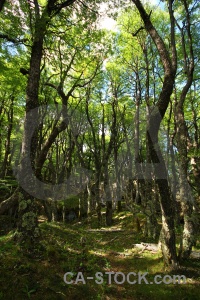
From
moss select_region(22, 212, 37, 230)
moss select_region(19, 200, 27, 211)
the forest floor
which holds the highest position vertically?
moss select_region(19, 200, 27, 211)

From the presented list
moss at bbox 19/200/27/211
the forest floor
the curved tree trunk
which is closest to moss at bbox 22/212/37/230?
moss at bbox 19/200/27/211

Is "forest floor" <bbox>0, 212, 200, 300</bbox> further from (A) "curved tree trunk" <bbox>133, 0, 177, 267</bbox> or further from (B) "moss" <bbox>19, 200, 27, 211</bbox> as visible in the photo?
(B) "moss" <bbox>19, 200, 27, 211</bbox>

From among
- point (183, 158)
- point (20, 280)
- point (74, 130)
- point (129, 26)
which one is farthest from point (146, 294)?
point (129, 26)

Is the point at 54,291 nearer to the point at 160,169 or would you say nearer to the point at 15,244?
the point at 15,244

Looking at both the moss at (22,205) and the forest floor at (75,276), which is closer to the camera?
the forest floor at (75,276)

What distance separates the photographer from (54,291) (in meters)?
4.48

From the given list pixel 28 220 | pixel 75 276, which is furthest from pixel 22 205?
pixel 75 276

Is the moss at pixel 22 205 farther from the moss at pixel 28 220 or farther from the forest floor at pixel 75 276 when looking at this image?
the forest floor at pixel 75 276

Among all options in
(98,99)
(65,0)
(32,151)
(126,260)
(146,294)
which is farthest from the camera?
(98,99)

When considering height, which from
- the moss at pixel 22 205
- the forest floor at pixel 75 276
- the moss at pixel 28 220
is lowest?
the forest floor at pixel 75 276

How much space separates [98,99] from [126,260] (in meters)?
13.9

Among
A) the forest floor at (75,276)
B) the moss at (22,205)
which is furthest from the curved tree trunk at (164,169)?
the moss at (22,205)

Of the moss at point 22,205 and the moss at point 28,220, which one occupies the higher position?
the moss at point 22,205

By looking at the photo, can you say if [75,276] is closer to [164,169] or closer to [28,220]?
[28,220]
